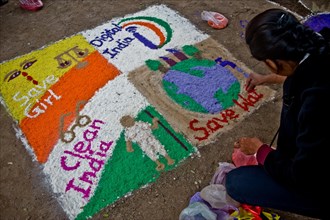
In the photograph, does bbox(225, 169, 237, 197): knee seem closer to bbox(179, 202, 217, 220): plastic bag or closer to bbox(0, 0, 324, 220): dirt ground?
bbox(179, 202, 217, 220): plastic bag

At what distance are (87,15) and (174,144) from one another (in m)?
2.40

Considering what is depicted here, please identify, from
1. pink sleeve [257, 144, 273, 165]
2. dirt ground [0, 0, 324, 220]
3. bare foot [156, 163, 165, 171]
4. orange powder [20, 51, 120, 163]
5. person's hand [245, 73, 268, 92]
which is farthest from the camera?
orange powder [20, 51, 120, 163]

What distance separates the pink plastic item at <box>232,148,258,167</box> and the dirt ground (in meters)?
0.09

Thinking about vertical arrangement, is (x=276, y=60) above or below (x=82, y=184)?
above

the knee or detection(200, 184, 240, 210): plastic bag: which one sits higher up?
the knee

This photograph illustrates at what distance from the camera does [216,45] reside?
11.7 feet

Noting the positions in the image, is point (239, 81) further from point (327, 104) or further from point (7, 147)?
point (7, 147)

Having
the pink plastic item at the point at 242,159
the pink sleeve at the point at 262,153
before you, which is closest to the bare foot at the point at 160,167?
the pink plastic item at the point at 242,159

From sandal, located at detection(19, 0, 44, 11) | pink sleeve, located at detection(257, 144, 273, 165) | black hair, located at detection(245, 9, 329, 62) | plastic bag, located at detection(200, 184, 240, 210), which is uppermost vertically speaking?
black hair, located at detection(245, 9, 329, 62)

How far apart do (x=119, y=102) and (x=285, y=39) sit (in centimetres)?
189

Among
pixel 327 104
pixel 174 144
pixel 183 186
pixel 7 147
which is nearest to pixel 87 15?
pixel 7 147

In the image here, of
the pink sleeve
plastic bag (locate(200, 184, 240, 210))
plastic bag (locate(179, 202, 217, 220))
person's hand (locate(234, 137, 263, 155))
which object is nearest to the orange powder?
plastic bag (locate(179, 202, 217, 220))

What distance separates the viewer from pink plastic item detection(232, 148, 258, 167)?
96.2 inches

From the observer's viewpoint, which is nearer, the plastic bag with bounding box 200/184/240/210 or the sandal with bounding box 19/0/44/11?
the plastic bag with bounding box 200/184/240/210
